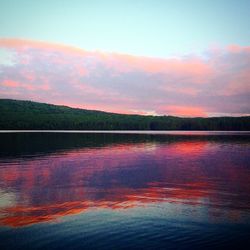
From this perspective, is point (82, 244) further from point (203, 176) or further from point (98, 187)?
point (203, 176)

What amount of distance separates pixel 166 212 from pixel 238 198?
6.81 meters

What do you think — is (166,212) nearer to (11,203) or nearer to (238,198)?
(238,198)

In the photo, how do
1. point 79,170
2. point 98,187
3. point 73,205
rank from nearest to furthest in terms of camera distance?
1. point 73,205
2. point 98,187
3. point 79,170

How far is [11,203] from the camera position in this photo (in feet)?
68.2

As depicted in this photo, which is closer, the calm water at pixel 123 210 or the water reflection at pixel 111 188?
the calm water at pixel 123 210

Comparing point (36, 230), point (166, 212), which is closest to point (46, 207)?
point (36, 230)

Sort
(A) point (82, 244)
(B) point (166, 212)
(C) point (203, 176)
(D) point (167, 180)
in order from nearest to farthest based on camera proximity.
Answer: (A) point (82, 244) → (B) point (166, 212) → (D) point (167, 180) → (C) point (203, 176)

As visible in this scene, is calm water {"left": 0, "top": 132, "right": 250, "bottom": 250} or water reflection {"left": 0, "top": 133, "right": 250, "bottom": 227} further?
water reflection {"left": 0, "top": 133, "right": 250, "bottom": 227}

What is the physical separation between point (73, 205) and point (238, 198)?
1154 centimetres

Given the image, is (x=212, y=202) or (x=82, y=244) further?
(x=212, y=202)

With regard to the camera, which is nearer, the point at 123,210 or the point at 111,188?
the point at 123,210

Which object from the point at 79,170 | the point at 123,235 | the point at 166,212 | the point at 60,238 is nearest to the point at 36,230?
the point at 60,238

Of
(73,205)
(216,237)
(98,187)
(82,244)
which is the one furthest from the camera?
(98,187)

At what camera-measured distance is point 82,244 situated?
1383 centimetres
